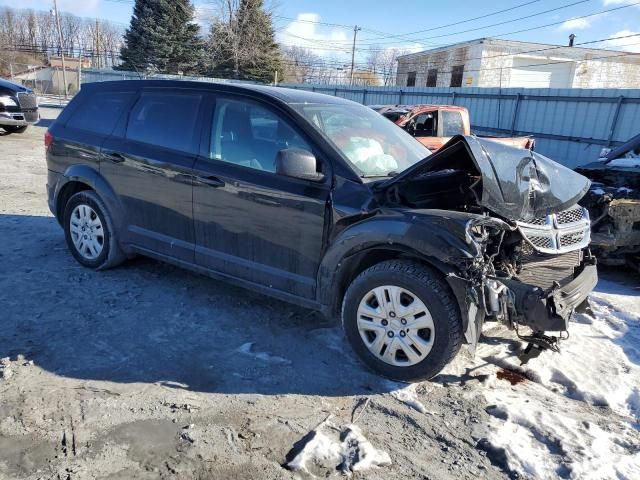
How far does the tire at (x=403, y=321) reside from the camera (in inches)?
122

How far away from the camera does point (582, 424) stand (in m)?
2.98

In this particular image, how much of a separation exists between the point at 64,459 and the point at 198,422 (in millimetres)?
677

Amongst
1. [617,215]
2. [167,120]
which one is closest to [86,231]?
[167,120]

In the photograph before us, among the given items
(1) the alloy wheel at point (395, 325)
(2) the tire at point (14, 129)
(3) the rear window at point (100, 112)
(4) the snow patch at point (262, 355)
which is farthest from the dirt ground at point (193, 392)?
(2) the tire at point (14, 129)

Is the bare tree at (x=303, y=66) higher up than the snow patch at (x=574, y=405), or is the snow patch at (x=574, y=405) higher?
the bare tree at (x=303, y=66)

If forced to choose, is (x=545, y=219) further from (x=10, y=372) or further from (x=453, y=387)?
(x=10, y=372)

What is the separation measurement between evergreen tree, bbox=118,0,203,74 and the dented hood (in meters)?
45.5

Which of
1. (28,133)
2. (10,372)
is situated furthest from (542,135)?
(28,133)

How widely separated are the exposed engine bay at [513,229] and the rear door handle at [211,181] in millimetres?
1258

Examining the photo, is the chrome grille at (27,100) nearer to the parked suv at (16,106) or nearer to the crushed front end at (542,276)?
the parked suv at (16,106)

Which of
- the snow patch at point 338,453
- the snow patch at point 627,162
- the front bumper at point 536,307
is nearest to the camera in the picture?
the snow patch at point 338,453

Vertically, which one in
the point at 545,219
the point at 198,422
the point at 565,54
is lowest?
the point at 198,422

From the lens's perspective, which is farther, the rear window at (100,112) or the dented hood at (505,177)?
the rear window at (100,112)

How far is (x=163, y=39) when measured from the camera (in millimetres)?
43781
